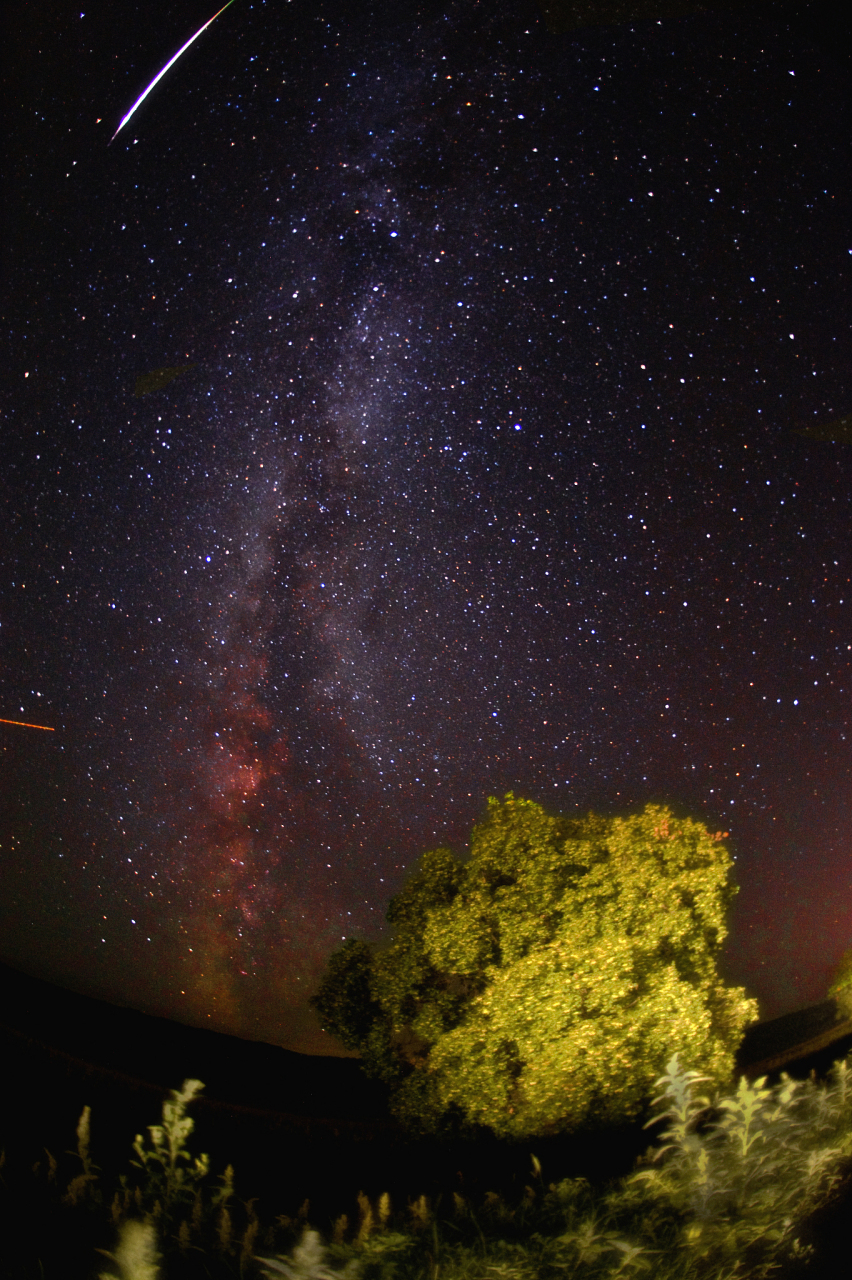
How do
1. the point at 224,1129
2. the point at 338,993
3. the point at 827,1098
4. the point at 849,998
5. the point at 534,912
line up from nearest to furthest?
1. the point at 827,1098
2. the point at 534,912
3. the point at 338,993
4. the point at 224,1129
5. the point at 849,998

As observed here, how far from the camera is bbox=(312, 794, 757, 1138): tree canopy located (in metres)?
7.11

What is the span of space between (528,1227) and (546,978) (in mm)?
2193

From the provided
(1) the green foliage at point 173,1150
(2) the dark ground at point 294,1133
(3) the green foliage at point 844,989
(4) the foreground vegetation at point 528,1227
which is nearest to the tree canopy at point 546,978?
(2) the dark ground at point 294,1133

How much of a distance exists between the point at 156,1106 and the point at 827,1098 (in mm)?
12617

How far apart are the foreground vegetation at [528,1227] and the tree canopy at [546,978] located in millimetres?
1848

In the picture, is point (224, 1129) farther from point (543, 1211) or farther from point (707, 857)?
point (707, 857)

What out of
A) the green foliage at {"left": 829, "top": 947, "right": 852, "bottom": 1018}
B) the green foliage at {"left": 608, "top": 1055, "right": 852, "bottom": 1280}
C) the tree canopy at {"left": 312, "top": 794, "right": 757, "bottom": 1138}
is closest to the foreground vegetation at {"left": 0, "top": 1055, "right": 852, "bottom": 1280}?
the green foliage at {"left": 608, "top": 1055, "right": 852, "bottom": 1280}

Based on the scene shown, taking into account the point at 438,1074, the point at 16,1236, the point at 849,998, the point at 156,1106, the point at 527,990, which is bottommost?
the point at 849,998

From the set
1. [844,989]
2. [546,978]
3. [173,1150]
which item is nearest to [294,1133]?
[546,978]

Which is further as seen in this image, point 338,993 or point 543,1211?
point 338,993

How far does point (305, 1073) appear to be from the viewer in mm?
17141

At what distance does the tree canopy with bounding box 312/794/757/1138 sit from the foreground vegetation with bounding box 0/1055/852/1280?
1.85 metres

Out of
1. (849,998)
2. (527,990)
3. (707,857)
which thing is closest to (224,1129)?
(527,990)

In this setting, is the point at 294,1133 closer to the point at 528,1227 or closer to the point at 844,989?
the point at 528,1227
